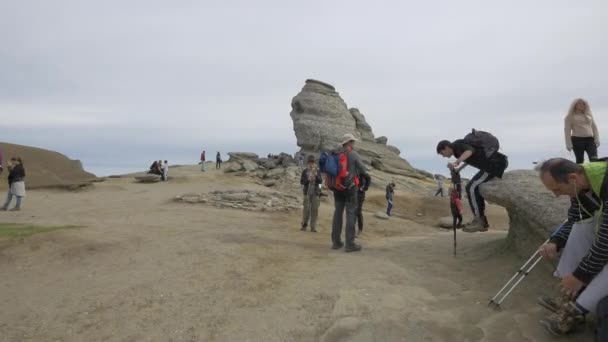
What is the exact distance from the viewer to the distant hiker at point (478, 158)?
7.29 m

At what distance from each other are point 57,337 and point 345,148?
5.88 m

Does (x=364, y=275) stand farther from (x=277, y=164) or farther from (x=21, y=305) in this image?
(x=277, y=164)

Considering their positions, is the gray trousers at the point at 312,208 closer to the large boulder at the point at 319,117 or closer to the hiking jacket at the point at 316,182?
the hiking jacket at the point at 316,182

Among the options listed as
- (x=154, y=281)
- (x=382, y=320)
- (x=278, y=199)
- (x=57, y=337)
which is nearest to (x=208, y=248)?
(x=154, y=281)

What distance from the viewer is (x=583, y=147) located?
7.74 metres

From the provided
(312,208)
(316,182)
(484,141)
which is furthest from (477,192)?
(312,208)

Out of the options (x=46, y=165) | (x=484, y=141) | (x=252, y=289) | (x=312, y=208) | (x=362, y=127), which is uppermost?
(x=362, y=127)

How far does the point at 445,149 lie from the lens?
287 inches

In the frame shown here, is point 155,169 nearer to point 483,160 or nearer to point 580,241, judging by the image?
point 483,160

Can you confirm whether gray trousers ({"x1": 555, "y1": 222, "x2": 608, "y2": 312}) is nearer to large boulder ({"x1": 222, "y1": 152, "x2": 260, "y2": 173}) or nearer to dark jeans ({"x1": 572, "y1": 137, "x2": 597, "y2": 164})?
dark jeans ({"x1": 572, "y1": 137, "x2": 597, "y2": 164})

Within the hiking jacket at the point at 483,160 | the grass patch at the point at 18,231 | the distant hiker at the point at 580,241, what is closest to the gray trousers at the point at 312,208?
the hiking jacket at the point at 483,160

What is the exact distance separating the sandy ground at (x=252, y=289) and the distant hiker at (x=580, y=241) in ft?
1.12

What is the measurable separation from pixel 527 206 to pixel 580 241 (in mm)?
2477

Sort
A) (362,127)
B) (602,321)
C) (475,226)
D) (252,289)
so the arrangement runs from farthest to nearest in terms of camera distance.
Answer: (362,127) < (475,226) < (252,289) < (602,321)
